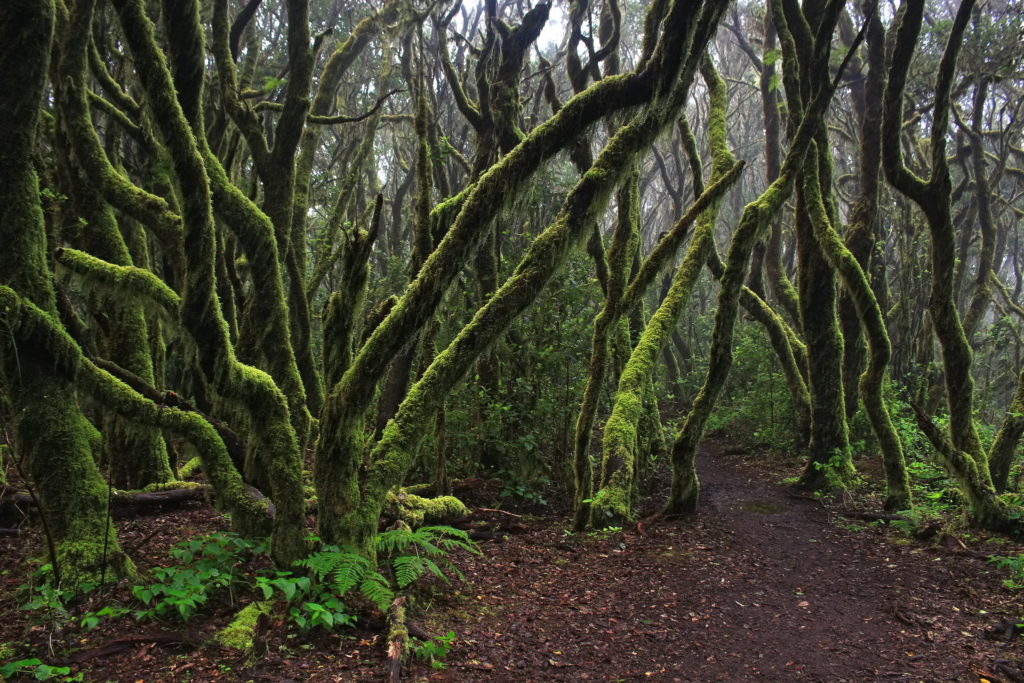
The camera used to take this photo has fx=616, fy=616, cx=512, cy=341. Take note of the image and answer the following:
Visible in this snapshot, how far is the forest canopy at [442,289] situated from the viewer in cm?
458

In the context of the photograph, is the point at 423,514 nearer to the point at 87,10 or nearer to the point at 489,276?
the point at 489,276

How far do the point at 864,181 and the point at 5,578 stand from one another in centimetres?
1194

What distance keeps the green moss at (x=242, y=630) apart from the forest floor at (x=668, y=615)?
0.11 metres

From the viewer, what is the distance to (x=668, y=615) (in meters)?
5.44

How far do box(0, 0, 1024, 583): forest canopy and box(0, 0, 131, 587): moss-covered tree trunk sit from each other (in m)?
0.02

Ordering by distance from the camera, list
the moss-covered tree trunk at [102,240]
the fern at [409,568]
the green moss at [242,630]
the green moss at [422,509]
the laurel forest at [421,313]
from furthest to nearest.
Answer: the green moss at [422,509] → the moss-covered tree trunk at [102,240] → the fern at [409,568] → the laurel forest at [421,313] → the green moss at [242,630]

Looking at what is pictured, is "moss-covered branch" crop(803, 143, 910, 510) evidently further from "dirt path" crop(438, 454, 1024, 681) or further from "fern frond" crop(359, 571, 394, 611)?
"fern frond" crop(359, 571, 394, 611)

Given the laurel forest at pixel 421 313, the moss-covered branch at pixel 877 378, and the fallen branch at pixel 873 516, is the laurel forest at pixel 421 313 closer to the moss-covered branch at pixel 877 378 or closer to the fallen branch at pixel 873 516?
the moss-covered branch at pixel 877 378

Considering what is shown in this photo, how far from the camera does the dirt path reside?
14.3 ft

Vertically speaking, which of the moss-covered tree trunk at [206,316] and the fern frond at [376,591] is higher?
the moss-covered tree trunk at [206,316]

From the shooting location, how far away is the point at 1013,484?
27.2ft

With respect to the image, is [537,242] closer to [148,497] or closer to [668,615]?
[668,615]

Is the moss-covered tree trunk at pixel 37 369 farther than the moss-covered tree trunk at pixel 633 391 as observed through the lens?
No

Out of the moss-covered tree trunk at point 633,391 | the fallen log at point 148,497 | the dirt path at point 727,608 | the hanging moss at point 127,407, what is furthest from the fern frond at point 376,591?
the moss-covered tree trunk at point 633,391
